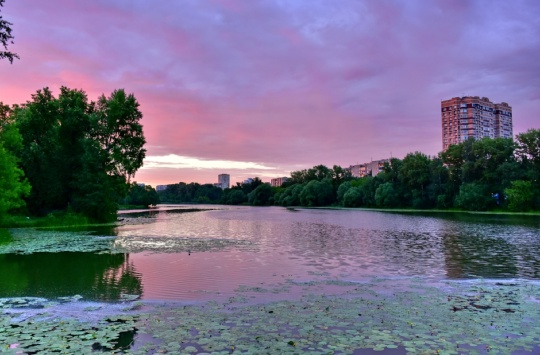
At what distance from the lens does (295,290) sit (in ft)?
50.4

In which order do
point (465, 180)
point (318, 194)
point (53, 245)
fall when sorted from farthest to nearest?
point (318, 194)
point (465, 180)
point (53, 245)

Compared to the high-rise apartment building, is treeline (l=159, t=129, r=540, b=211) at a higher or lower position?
lower

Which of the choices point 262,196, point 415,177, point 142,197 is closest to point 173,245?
point 415,177

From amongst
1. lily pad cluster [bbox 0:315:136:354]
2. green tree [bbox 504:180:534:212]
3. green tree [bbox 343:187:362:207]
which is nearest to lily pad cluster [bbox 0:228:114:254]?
lily pad cluster [bbox 0:315:136:354]

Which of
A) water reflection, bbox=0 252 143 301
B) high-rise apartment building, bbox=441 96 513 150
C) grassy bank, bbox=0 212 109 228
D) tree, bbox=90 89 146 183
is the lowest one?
Result: water reflection, bbox=0 252 143 301

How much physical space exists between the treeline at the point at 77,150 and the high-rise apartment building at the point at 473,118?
473ft

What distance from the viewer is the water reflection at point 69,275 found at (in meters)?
15.3

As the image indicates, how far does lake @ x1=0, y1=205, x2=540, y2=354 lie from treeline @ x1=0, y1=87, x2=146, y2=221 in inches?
900

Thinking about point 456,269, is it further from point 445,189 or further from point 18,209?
point 445,189

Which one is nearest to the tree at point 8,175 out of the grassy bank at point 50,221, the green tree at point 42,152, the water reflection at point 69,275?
the grassy bank at point 50,221

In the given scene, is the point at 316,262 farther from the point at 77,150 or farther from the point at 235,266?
the point at 77,150

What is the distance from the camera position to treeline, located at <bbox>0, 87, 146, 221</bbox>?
51.8 meters

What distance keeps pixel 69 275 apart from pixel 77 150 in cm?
4137

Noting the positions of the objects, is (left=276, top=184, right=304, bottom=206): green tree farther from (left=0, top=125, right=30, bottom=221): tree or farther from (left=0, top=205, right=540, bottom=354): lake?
(left=0, top=205, right=540, bottom=354): lake
